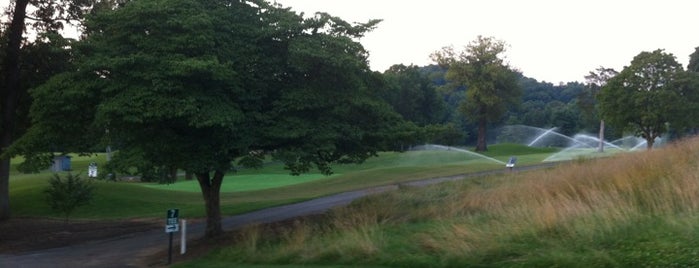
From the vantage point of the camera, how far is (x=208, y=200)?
19859 mm

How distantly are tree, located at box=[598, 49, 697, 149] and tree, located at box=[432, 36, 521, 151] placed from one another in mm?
25594

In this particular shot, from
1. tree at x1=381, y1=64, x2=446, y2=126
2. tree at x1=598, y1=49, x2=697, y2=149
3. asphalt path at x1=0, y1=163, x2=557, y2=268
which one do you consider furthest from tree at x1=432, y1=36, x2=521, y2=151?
asphalt path at x1=0, y1=163, x2=557, y2=268

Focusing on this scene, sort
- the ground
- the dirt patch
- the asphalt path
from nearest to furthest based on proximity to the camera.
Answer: the asphalt path → the ground → the dirt patch

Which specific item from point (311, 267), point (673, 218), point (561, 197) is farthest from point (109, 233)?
point (673, 218)

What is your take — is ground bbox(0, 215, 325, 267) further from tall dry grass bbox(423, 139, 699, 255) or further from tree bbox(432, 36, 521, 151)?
tree bbox(432, 36, 521, 151)

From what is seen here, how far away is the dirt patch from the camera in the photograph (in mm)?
22125

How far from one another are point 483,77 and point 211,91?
60.9 metres

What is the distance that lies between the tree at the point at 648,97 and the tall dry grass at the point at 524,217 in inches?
1275

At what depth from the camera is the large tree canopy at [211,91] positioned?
16141mm

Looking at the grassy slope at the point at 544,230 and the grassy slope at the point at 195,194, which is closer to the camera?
the grassy slope at the point at 544,230

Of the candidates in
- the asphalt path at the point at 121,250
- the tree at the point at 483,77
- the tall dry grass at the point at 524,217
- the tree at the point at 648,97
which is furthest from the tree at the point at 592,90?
the tall dry grass at the point at 524,217

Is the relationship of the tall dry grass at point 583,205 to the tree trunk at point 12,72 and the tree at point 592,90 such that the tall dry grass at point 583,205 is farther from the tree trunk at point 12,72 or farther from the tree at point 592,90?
Result: the tree at point 592,90

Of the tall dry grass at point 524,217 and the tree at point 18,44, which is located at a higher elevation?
the tree at point 18,44

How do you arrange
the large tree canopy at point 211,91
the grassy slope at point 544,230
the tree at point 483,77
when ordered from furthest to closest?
the tree at point 483,77 < the large tree canopy at point 211,91 < the grassy slope at point 544,230
